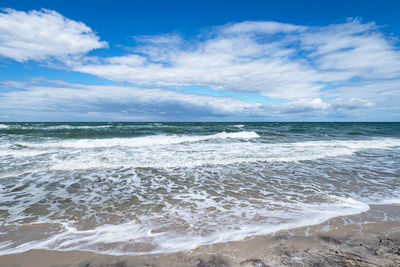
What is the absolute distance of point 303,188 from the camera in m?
6.33

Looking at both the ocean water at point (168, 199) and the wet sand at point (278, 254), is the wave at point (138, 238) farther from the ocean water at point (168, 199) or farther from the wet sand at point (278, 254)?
the wet sand at point (278, 254)

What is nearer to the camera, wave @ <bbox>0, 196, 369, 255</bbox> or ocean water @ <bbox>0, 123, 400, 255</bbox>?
wave @ <bbox>0, 196, 369, 255</bbox>

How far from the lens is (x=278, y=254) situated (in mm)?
3027

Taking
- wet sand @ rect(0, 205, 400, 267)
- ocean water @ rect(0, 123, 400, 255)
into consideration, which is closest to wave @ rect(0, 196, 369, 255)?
ocean water @ rect(0, 123, 400, 255)

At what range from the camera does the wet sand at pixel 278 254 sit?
284cm

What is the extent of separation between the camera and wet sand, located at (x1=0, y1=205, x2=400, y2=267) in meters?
2.84

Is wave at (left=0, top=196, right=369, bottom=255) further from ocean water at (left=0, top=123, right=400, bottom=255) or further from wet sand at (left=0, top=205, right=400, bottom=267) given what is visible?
wet sand at (left=0, top=205, right=400, bottom=267)

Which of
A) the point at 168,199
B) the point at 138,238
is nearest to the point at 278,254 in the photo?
the point at 138,238

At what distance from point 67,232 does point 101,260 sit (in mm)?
1309

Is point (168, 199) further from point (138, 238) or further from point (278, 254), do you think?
point (278, 254)

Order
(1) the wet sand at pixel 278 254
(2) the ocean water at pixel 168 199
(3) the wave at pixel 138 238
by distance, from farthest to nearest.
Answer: (2) the ocean water at pixel 168 199 → (3) the wave at pixel 138 238 → (1) the wet sand at pixel 278 254

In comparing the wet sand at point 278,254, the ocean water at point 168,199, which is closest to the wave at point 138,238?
the ocean water at point 168,199

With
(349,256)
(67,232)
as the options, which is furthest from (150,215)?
(349,256)

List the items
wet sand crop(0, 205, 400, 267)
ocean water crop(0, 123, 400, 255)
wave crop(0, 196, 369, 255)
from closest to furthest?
wet sand crop(0, 205, 400, 267)
wave crop(0, 196, 369, 255)
ocean water crop(0, 123, 400, 255)
